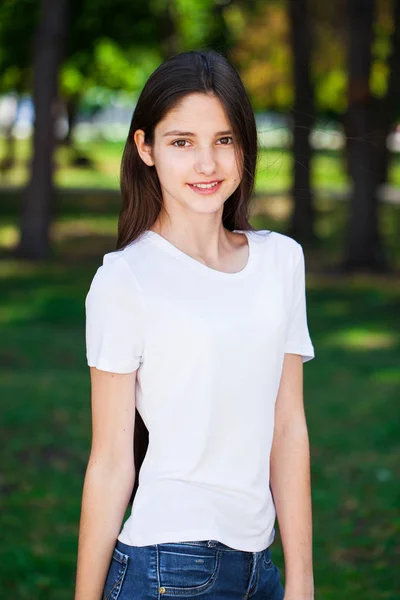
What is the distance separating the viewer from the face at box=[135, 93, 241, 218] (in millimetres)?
2553

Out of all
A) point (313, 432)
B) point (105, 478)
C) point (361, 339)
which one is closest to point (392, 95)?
point (361, 339)

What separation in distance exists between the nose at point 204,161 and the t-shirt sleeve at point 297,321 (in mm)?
310

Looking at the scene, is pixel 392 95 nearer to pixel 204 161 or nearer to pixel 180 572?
pixel 204 161

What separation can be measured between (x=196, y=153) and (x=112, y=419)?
0.62m

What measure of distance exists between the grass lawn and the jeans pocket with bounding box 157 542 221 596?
116 cm

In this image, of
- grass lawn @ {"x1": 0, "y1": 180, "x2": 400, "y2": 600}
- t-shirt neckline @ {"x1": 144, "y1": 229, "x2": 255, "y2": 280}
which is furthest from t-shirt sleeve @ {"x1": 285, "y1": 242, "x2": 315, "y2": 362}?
grass lawn @ {"x1": 0, "y1": 180, "x2": 400, "y2": 600}

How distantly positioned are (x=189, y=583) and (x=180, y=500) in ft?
0.56

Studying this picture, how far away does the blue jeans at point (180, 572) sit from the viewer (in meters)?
2.39

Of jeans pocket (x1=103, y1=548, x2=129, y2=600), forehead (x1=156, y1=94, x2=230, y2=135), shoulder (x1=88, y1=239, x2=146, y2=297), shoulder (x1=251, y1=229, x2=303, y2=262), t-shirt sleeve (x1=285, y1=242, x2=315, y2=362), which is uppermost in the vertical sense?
forehead (x1=156, y1=94, x2=230, y2=135)

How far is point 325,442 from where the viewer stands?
8078 millimetres

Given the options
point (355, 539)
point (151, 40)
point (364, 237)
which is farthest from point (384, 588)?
point (151, 40)

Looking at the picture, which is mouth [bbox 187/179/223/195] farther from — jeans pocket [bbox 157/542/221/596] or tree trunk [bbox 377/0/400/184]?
tree trunk [bbox 377/0/400/184]

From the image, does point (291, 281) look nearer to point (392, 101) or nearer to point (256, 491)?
point (256, 491)

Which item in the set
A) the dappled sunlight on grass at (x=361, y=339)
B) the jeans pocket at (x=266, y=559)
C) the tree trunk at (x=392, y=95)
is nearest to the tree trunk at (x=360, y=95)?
the tree trunk at (x=392, y=95)
